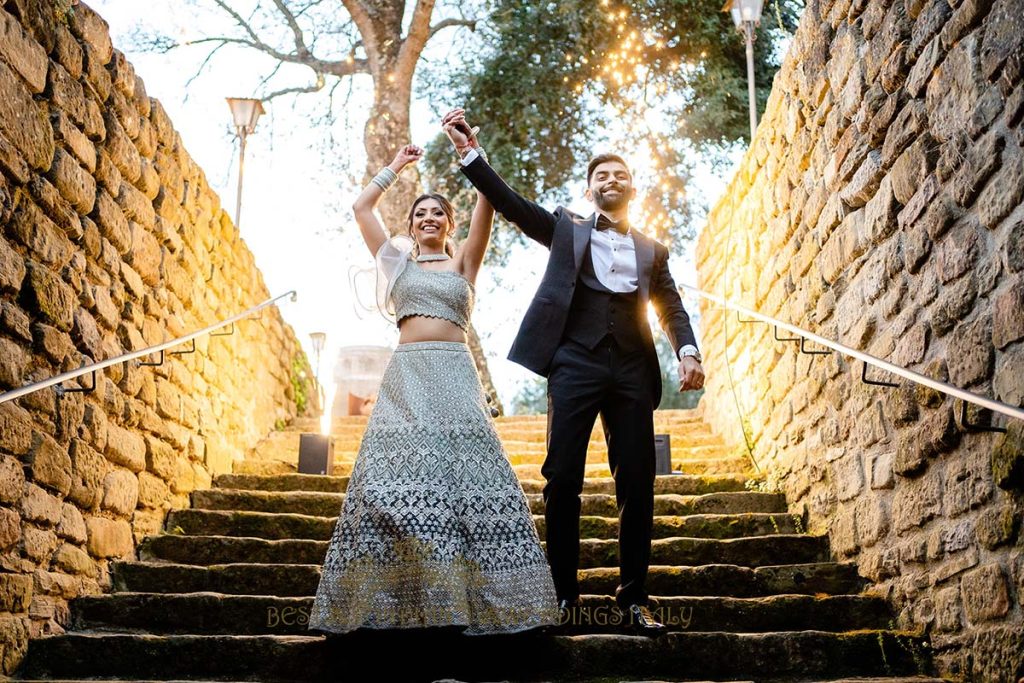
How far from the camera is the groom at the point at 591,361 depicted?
3.31 metres

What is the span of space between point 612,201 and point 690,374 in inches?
27.2

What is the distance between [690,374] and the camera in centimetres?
341

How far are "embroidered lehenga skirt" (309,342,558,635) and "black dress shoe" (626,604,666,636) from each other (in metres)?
0.38

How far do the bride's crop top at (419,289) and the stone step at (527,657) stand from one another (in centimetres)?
111

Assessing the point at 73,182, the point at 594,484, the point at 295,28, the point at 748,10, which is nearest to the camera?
the point at 73,182

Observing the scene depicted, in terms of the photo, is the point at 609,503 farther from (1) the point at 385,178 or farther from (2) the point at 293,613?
(1) the point at 385,178

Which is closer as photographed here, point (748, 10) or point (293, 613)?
point (293, 613)

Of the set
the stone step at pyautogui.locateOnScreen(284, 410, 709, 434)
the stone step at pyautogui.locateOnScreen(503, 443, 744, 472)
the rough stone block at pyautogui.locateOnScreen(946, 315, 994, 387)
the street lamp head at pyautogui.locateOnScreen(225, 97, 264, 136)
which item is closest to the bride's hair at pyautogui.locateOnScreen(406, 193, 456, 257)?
the rough stone block at pyautogui.locateOnScreen(946, 315, 994, 387)

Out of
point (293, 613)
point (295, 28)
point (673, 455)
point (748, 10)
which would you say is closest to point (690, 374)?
point (293, 613)

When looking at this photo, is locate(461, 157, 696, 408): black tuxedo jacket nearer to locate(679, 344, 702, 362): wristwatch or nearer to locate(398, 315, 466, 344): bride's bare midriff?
locate(679, 344, 702, 362): wristwatch

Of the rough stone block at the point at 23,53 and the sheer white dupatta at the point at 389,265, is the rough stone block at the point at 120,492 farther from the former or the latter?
the rough stone block at the point at 23,53

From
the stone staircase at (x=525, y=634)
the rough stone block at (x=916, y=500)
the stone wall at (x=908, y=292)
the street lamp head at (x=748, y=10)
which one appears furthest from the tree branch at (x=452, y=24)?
the rough stone block at (x=916, y=500)

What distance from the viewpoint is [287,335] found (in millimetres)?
8180

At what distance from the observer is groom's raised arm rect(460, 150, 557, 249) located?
338 cm
